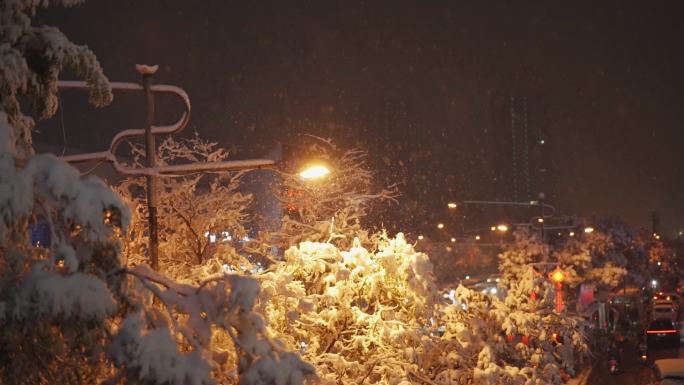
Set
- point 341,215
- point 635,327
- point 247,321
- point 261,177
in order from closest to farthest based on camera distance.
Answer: point 247,321 < point 341,215 < point 261,177 < point 635,327

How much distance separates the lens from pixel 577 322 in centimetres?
1394

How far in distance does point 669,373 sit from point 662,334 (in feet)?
76.2

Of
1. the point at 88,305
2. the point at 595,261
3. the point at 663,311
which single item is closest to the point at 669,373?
the point at 88,305

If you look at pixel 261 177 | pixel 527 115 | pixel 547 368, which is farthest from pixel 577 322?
pixel 527 115

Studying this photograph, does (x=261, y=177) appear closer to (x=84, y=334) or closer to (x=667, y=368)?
(x=667, y=368)

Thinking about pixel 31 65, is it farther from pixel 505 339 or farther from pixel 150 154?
pixel 505 339

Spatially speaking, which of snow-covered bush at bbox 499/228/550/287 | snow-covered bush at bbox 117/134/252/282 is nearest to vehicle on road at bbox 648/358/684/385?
snow-covered bush at bbox 117/134/252/282

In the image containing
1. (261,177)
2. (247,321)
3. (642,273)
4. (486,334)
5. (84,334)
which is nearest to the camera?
(84,334)

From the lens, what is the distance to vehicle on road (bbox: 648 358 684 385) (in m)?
13.8

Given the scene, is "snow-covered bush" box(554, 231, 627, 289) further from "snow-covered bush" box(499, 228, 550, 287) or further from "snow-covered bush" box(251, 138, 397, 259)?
"snow-covered bush" box(251, 138, 397, 259)

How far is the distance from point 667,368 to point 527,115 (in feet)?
515

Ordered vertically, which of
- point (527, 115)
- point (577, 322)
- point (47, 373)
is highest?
point (527, 115)

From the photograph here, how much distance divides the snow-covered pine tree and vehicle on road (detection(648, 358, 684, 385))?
10.6 meters

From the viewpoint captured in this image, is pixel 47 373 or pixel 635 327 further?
pixel 635 327
